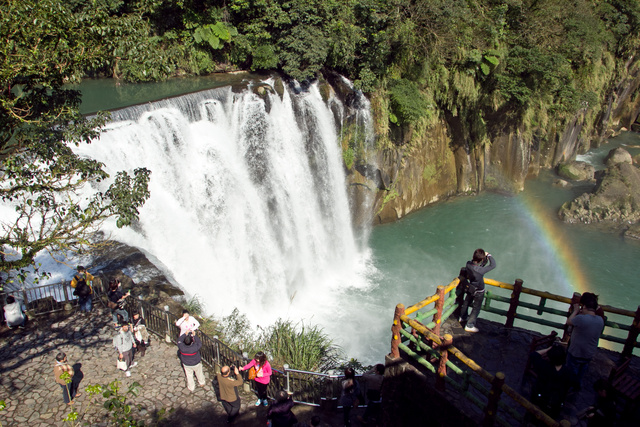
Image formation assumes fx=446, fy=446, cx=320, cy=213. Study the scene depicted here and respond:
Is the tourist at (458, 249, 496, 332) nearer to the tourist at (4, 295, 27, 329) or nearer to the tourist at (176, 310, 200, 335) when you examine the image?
the tourist at (176, 310, 200, 335)

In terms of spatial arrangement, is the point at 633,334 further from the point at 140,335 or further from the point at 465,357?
the point at 140,335

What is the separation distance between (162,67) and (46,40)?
6.54 feet

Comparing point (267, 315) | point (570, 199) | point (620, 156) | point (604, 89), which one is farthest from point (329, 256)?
point (604, 89)

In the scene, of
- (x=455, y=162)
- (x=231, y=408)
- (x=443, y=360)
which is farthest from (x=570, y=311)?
(x=455, y=162)

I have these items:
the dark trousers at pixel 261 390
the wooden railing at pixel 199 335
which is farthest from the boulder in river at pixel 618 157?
the dark trousers at pixel 261 390

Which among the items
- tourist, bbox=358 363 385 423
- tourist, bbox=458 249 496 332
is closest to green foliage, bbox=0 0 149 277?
tourist, bbox=358 363 385 423

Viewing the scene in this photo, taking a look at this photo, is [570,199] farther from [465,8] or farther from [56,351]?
[56,351]

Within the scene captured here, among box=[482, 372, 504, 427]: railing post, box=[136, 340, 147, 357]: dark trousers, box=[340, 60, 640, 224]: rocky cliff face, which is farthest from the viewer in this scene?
box=[340, 60, 640, 224]: rocky cliff face

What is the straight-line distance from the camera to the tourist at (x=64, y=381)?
A: 26.2 feet

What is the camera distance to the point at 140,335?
376 inches

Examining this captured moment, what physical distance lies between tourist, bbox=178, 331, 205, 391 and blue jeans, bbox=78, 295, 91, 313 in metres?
3.42

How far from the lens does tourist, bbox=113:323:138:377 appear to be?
29.0ft

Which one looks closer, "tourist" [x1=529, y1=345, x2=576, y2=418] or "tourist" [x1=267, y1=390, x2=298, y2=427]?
"tourist" [x1=529, y1=345, x2=576, y2=418]

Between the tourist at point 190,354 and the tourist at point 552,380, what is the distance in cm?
587
